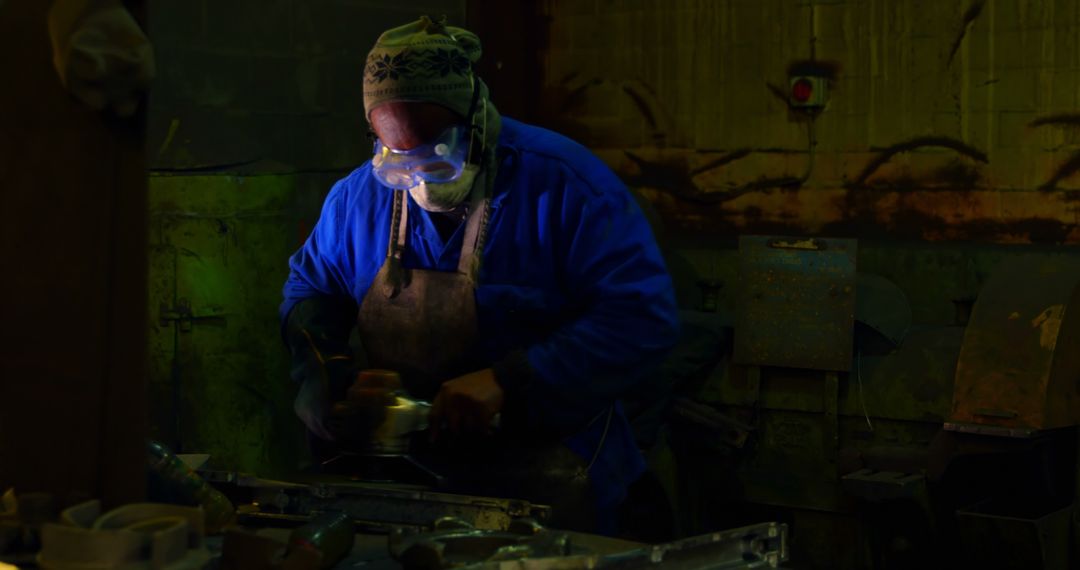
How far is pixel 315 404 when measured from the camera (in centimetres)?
333

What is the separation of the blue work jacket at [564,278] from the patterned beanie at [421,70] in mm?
250

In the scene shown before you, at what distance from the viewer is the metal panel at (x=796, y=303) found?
5.01 m

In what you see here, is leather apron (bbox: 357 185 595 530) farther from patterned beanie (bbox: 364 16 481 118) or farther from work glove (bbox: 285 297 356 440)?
patterned beanie (bbox: 364 16 481 118)

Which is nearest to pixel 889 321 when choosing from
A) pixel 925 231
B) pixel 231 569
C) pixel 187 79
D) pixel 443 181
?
pixel 925 231

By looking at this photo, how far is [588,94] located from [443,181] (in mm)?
3382

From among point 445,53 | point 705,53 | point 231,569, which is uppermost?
point 705,53

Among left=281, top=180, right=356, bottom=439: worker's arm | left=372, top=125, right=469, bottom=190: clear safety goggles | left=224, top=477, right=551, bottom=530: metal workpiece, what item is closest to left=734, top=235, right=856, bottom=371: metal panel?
left=281, top=180, right=356, bottom=439: worker's arm

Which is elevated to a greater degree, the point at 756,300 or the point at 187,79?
the point at 187,79

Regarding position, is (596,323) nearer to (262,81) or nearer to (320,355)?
(320,355)

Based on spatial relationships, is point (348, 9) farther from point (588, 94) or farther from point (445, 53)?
point (445, 53)

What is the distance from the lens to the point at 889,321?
5055mm

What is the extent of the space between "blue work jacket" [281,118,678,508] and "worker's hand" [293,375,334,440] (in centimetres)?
29

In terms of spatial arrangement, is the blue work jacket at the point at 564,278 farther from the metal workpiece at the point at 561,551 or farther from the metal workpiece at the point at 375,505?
the metal workpiece at the point at 561,551

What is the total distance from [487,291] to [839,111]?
308cm
